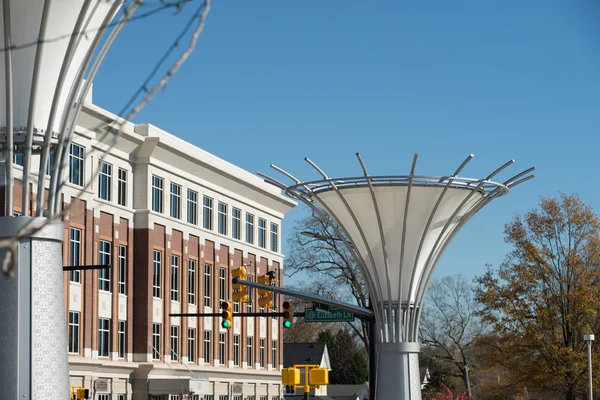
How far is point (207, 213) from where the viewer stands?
57469mm

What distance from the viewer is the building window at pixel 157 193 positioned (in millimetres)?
51312

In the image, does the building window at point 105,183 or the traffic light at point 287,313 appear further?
the building window at point 105,183

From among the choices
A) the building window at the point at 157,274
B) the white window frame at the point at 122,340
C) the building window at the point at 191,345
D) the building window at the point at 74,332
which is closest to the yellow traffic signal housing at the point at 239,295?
the building window at the point at 74,332

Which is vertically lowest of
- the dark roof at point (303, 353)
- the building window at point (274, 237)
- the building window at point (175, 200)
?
the dark roof at point (303, 353)

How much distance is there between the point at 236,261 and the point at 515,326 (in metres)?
21.5

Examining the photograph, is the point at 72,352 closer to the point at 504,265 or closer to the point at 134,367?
the point at 134,367

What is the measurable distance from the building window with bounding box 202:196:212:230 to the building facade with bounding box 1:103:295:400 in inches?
2.6

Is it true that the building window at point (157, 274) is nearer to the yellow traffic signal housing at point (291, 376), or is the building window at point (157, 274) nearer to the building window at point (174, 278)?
the building window at point (174, 278)

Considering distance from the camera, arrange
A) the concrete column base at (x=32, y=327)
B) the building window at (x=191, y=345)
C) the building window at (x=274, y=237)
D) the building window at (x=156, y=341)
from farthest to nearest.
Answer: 1. the building window at (x=274, y=237)
2. the building window at (x=191, y=345)
3. the building window at (x=156, y=341)
4. the concrete column base at (x=32, y=327)

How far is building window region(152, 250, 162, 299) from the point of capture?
50856 millimetres

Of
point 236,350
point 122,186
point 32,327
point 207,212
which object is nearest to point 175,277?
point 207,212

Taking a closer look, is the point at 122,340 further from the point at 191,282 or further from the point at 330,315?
the point at 330,315

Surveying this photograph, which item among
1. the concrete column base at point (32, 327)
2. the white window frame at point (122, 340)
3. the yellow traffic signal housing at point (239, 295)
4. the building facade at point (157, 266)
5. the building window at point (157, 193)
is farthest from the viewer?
the building window at point (157, 193)

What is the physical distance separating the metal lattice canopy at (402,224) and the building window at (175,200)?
27.9 meters
